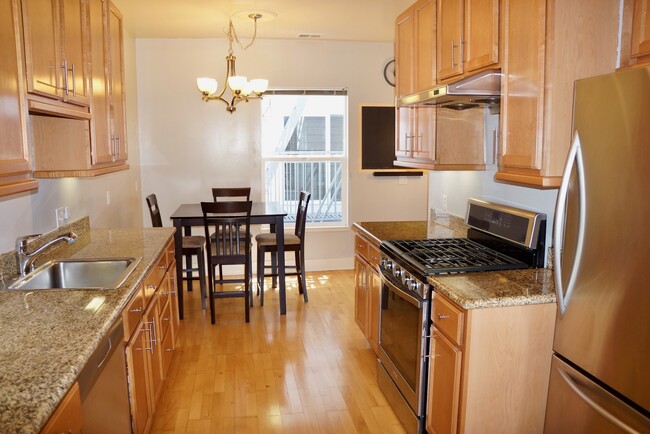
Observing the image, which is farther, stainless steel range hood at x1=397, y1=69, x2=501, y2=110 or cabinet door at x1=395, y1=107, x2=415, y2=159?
cabinet door at x1=395, y1=107, x2=415, y2=159

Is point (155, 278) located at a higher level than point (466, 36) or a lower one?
lower

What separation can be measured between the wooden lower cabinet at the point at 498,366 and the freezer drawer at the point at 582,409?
0.39 ft

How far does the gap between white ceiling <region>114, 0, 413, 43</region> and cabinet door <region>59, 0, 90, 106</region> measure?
1.74 m

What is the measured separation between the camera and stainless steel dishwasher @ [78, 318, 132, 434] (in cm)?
156

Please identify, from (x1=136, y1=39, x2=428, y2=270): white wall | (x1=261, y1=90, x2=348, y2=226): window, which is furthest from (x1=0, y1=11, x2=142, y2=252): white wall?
(x1=261, y1=90, x2=348, y2=226): window

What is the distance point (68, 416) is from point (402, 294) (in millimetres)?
1632

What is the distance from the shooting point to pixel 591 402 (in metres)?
1.73

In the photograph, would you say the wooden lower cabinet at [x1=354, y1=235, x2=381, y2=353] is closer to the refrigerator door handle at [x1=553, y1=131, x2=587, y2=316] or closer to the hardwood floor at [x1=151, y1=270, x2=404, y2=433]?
the hardwood floor at [x1=151, y1=270, x2=404, y2=433]

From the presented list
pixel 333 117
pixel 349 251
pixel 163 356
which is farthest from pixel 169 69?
pixel 163 356

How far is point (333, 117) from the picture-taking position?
5.92 metres

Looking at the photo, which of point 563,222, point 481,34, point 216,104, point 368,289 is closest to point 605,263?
point 563,222

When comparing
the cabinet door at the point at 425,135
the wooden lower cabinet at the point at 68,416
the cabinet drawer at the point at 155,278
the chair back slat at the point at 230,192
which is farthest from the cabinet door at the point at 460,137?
the chair back slat at the point at 230,192

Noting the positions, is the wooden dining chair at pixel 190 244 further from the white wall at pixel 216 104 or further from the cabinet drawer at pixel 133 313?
the cabinet drawer at pixel 133 313

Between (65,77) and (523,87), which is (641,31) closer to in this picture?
(523,87)
